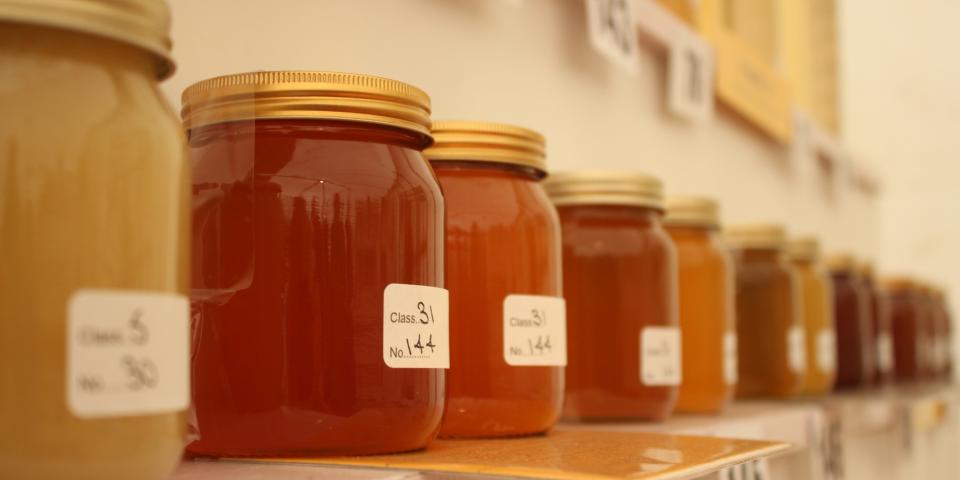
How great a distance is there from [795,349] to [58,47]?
95 cm

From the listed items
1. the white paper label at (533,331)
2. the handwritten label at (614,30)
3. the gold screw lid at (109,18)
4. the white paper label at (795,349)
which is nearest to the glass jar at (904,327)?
the white paper label at (795,349)

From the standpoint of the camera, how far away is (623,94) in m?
1.34

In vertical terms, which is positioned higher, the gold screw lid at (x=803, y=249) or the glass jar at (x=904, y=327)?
the gold screw lid at (x=803, y=249)

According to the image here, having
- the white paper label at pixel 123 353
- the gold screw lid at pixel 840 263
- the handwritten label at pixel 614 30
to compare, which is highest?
the handwritten label at pixel 614 30

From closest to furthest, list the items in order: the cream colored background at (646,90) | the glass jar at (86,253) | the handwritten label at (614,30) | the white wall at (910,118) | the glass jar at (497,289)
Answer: the glass jar at (86,253) → the glass jar at (497,289) → the cream colored background at (646,90) → the handwritten label at (614,30) → the white wall at (910,118)

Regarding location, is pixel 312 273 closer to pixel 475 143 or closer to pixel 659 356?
pixel 475 143

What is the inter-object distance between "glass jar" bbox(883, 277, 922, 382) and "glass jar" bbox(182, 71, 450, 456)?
1.56 metres

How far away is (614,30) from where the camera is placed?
112 cm

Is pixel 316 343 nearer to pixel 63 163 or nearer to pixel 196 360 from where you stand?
pixel 196 360

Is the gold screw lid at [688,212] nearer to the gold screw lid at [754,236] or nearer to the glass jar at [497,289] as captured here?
the gold screw lid at [754,236]

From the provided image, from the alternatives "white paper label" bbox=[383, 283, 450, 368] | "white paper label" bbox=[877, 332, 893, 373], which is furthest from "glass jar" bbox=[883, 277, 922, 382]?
"white paper label" bbox=[383, 283, 450, 368]

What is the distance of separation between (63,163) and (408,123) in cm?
24

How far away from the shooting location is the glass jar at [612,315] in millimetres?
846

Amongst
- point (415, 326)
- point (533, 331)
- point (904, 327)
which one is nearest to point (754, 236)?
point (533, 331)
